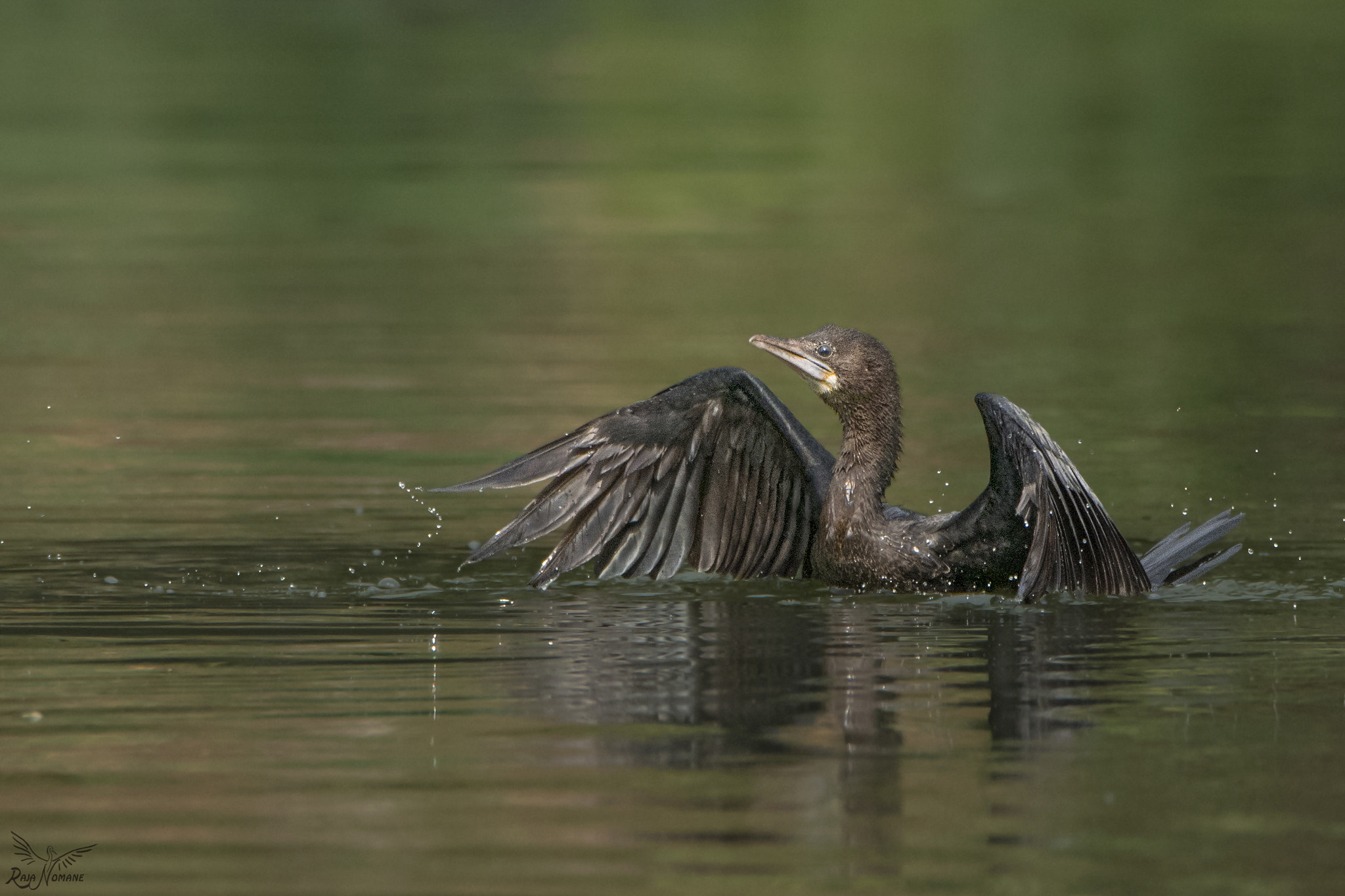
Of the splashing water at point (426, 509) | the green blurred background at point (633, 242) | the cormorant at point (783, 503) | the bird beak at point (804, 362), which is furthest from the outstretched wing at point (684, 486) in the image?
the green blurred background at point (633, 242)

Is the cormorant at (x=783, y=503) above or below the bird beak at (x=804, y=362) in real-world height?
below

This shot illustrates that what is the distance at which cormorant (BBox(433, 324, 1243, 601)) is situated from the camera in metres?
8.34

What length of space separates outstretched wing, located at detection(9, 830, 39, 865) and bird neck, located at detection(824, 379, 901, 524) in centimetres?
414

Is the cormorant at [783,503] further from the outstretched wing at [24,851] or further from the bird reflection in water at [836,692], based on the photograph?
the outstretched wing at [24,851]

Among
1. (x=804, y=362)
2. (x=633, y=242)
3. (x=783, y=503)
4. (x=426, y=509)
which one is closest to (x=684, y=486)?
(x=783, y=503)

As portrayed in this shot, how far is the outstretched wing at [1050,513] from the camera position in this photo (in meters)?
7.92

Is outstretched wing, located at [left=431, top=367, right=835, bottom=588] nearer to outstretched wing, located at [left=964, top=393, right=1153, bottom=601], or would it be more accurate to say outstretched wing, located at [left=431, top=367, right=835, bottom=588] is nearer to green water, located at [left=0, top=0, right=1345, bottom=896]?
green water, located at [left=0, top=0, right=1345, bottom=896]

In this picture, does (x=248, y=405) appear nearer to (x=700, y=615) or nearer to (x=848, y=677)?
(x=700, y=615)

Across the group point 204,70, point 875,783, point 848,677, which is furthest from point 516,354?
point 204,70

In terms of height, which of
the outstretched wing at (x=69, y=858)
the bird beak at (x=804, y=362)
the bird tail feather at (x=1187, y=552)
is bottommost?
the outstretched wing at (x=69, y=858)

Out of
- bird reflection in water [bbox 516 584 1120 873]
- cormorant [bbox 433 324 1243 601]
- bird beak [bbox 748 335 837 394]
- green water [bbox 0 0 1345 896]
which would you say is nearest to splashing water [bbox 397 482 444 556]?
green water [bbox 0 0 1345 896]

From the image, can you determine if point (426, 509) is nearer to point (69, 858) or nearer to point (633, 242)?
point (69, 858)

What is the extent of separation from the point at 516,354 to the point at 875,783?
28.3 ft

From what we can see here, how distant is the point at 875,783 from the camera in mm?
5621
